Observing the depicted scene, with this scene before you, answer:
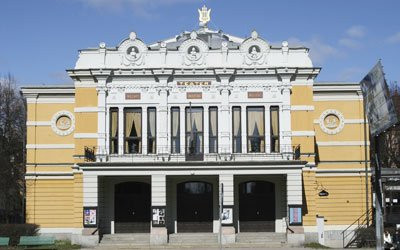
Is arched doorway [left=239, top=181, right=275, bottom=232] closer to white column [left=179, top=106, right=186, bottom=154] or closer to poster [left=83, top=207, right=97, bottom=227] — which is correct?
white column [left=179, top=106, right=186, bottom=154]

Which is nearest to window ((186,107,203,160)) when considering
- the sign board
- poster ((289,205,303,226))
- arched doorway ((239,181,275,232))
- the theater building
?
the theater building

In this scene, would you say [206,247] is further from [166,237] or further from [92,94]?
[92,94]

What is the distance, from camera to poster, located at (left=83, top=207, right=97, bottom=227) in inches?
1719

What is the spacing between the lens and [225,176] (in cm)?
4372

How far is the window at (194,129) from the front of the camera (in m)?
45.7

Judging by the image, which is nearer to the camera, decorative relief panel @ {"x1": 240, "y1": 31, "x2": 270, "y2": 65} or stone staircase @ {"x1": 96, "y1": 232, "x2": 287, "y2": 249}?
stone staircase @ {"x1": 96, "y1": 232, "x2": 287, "y2": 249}

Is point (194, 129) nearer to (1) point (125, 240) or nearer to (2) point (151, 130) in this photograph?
(2) point (151, 130)

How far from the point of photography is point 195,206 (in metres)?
46.7

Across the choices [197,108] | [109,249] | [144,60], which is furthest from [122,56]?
[109,249]

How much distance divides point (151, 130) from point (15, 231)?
424 inches

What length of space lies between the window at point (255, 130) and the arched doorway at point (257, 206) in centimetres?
268

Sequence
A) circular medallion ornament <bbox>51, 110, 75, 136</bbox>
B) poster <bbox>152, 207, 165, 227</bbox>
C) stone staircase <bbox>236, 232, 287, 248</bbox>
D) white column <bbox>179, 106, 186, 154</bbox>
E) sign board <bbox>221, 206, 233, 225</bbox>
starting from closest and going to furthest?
1. stone staircase <bbox>236, 232, 287, 248</bbox>
2. sign board <bbox>221, 206, 233, 225</bbox>
3. poster <bbox>152, 207, 165, 227</bbox>
4. white column <bbox>179, 106, 186, 154</bbox>
5. circular medallion ornament <bbox>51, 110, 75, 136</bbox>

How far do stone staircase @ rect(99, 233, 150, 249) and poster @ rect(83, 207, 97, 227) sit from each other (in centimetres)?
136

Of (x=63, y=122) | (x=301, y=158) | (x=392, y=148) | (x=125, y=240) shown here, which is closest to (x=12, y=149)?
(x=63, y=122)
